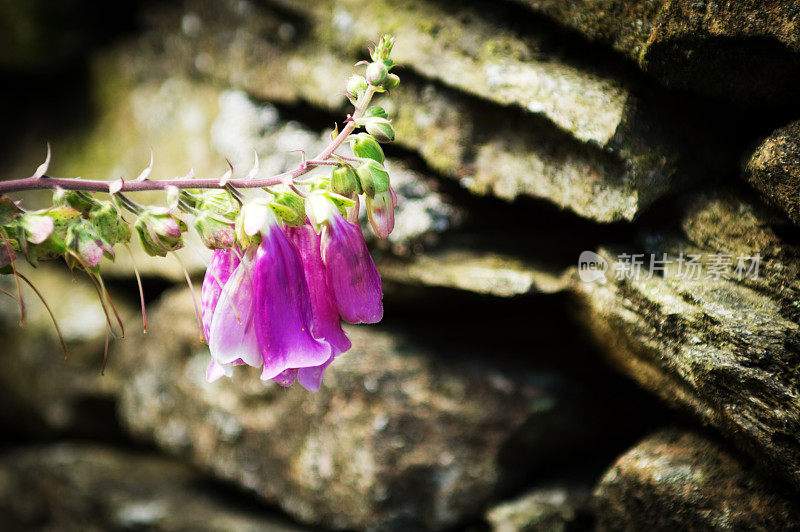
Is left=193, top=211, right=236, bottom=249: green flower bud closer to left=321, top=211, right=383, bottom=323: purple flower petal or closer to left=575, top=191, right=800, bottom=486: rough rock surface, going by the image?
left=321, top=211, right=383, bottom=323: purple flower petal

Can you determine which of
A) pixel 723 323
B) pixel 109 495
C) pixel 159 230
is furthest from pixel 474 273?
pixel 109 495

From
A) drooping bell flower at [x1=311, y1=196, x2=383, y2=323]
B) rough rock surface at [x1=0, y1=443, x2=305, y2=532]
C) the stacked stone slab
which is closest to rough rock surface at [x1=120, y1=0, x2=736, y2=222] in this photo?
the stacked stone slab

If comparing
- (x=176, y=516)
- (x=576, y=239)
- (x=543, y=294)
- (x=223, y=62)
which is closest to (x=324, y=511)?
(x=176, y=516)

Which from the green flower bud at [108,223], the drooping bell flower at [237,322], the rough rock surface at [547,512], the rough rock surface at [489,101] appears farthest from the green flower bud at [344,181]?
the rough rock surface at [547,512]

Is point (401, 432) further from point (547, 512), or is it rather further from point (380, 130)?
point (380, 130)

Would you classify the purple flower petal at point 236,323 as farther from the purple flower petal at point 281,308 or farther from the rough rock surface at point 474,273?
the rough rock surface at point 474,273
